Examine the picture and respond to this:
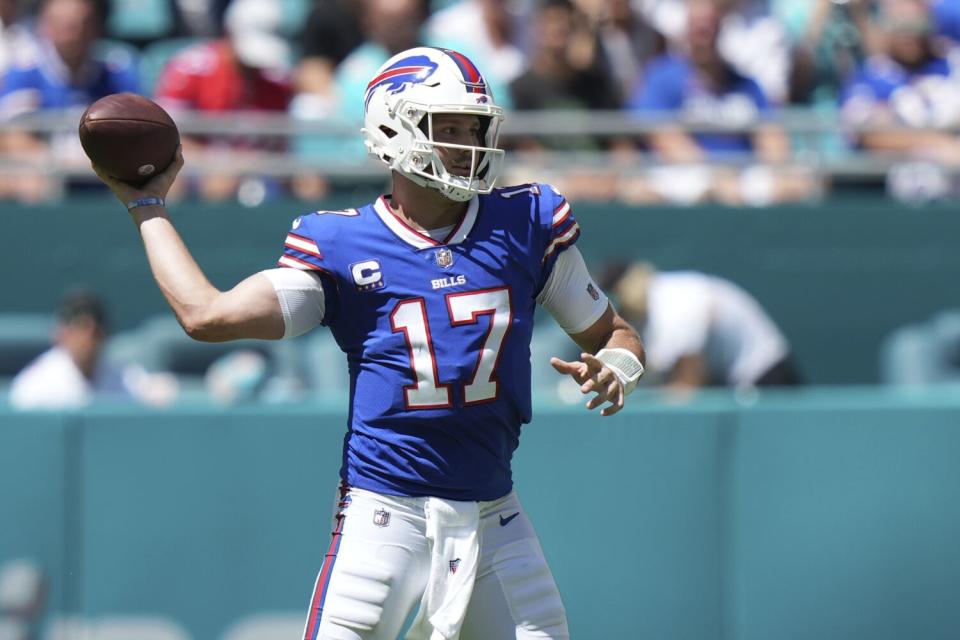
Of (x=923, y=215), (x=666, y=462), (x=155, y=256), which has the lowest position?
(x=666, y=462)

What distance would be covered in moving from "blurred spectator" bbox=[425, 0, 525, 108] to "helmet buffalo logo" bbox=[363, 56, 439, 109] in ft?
17.0

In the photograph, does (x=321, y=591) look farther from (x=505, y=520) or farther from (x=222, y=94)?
(x=222, y=94)

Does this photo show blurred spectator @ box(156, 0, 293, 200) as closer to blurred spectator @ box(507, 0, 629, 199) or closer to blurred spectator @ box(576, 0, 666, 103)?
blurred spectator @ box(507, 0, 629, 199)

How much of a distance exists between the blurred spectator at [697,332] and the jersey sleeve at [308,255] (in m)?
3.82

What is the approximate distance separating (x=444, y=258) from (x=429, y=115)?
36 centimetres

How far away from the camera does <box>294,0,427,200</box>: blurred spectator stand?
8688 mm

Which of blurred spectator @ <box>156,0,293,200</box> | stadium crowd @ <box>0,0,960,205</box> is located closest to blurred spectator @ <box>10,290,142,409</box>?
stadium crowd @ <box>0,0,960,205</box>

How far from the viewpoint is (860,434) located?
18.7 ft

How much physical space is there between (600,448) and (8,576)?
7.45ft

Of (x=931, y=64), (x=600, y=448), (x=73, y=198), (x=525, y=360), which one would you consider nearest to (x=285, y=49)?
(x=73, y=198)

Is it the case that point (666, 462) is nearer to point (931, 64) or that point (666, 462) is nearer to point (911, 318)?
point (911, 318)

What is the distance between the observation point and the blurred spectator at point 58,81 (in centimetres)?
826

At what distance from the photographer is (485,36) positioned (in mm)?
9203

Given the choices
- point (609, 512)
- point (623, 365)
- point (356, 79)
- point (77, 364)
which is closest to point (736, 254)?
point (356, 79)
